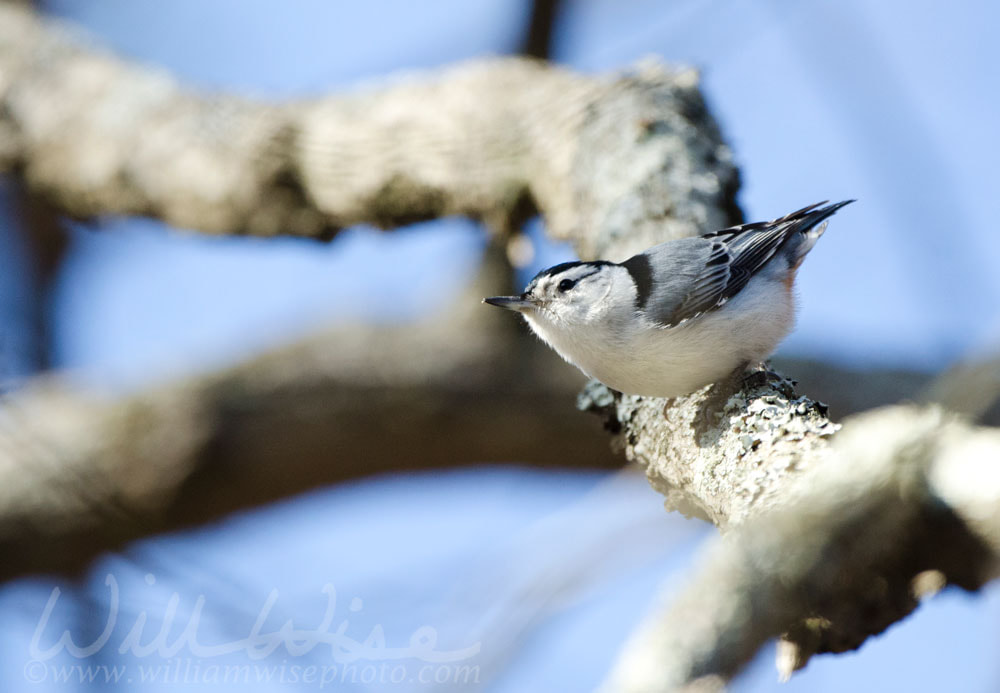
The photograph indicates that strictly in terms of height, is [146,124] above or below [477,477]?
above

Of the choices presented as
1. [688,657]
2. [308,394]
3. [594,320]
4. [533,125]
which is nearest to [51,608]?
[308,394]

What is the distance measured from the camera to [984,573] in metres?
0.85

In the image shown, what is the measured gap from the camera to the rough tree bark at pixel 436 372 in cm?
94

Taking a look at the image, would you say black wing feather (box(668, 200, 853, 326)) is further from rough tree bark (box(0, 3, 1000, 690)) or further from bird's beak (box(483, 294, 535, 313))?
bird's beak (box(483, 294, 535, 313))

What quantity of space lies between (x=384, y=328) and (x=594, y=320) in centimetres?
170

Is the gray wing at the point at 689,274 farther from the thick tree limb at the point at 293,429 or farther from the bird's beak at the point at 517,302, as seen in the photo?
the thick tree limb at the point at 293,429

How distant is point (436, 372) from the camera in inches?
141

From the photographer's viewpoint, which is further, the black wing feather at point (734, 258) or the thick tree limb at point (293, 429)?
the thick tree limb at point (293, 429)

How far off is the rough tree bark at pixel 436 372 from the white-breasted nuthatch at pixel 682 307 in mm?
81

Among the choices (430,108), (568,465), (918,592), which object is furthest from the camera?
(568,465)

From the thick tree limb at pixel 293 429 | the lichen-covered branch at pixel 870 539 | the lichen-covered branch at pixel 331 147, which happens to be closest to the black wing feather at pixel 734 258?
the lichen-covered branch at pixel 331 147

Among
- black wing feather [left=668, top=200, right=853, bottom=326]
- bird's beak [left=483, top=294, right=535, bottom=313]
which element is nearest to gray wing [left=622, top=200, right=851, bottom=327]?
black wing feather [left=668, top=200, right=853, bottom=326]

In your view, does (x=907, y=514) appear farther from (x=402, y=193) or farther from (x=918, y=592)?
(x=402, y=193)

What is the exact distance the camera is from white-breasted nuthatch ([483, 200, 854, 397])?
204 centimetres
